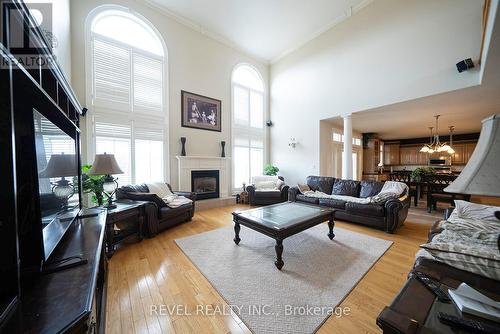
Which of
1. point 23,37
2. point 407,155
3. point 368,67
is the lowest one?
point 407,155

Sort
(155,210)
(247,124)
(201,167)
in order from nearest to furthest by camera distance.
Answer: (155,210)
(201,167)
(247,124)

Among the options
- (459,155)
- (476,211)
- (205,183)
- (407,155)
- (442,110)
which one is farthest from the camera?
(407,155)

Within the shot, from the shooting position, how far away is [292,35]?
17.9 feet

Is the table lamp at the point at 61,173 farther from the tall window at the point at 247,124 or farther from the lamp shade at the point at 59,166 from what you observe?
the tall window at the point at 247,124

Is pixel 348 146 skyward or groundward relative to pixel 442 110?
groundward

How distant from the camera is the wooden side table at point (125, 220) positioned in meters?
2.39

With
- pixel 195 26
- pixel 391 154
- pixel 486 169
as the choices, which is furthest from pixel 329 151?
pixel 391 154

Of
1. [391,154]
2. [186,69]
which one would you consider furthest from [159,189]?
[391,154]

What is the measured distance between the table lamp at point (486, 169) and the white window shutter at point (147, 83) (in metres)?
5.02

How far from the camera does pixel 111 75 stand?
152 inches

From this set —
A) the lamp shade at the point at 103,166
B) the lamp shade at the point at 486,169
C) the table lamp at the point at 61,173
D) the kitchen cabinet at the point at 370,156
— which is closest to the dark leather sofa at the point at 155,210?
the lamp shade at the point at 103,166

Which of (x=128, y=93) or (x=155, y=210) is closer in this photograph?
(x=155, y=210)

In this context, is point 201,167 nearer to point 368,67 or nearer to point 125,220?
point 125,220

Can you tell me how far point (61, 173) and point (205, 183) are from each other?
364cm
